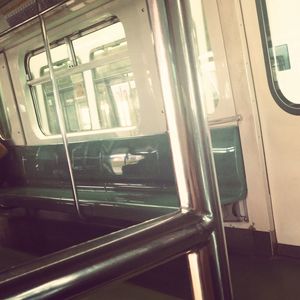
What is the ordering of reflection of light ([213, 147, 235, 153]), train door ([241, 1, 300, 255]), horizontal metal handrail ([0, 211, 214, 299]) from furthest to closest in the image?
reflection of light ([213, 147, 235, 153]), train door ([241, 1, 300, 255]), horizontal metal handrail ([0, 211, 214, 299])

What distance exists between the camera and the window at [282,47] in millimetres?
2516

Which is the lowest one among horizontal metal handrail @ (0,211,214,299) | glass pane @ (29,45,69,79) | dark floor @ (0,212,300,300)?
dark floor @ (0,212,300,300)

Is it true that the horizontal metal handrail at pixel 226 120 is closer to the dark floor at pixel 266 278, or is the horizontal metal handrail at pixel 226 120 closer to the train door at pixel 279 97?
the train door at pixel 279 97

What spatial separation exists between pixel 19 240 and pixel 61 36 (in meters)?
2.54

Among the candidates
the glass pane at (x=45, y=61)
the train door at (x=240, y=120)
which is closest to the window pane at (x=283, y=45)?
the train door at (x=240, y=120)

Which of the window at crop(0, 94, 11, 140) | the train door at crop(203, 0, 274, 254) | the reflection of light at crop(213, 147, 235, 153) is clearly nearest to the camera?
the train door at crop(203, 0, 274, 254)

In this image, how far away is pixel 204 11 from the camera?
2869 mm

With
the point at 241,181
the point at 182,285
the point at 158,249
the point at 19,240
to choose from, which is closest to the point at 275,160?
the point at 241,181

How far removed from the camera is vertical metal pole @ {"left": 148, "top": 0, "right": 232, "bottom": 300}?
1.18 ft

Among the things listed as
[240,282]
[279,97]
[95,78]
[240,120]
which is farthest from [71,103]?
[240,282]

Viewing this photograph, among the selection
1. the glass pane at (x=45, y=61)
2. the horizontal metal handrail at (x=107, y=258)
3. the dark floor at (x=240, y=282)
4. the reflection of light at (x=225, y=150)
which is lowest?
the dark floor at (x=240, y=282)

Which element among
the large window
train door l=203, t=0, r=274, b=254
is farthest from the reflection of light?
the large window

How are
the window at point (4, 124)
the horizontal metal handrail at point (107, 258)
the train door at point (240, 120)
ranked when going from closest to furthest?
the horizontal metal handrail at point (107, 258) < the train door at point (240, 120) < the window at point (4, 124)

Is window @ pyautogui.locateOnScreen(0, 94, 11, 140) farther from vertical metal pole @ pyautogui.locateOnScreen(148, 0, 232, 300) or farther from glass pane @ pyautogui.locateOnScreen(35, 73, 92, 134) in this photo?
vertical metal pole @ pyautogui.locateOnScreen(148, 0, 232, 300)
